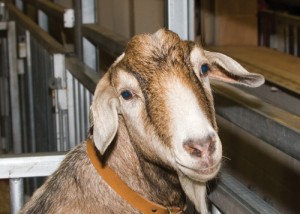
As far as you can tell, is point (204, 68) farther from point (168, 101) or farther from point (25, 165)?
point (25, 165)

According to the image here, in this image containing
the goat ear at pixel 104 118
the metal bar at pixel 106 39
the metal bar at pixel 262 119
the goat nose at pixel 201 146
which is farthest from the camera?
the metal bar at pixel 106 39

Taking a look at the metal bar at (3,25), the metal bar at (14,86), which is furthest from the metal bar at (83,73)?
the metal bar at (3,25)

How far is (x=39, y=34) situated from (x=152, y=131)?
2.39 m

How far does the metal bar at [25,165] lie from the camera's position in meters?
2.54

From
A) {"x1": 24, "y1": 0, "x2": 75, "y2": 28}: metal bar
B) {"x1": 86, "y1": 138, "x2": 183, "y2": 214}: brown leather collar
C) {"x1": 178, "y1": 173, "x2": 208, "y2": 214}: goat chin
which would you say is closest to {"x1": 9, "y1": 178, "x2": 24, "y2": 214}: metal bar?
{"x1": 86, "y1": 138, "x2": 183, "y2": 214}: brown leather collar

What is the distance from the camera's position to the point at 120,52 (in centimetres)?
308

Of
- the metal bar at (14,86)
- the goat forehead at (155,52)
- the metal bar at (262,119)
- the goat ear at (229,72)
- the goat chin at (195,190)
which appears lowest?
the metal bar at (14,86)

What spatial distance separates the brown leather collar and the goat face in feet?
0.40

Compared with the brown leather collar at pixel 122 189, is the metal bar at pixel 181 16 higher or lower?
higher

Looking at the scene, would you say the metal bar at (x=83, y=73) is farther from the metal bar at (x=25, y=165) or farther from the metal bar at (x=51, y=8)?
the metal bar at (x=25, y=165)

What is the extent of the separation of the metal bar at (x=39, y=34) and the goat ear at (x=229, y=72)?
1.68 m

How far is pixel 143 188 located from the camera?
2.48 meters

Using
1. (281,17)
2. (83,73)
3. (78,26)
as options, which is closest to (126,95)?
(83,73)

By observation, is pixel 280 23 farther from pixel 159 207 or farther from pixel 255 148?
pixel 159 207
